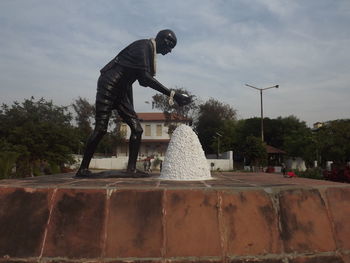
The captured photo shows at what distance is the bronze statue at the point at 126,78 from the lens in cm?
411

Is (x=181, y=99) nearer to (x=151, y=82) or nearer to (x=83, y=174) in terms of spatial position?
(x=151, y=82)

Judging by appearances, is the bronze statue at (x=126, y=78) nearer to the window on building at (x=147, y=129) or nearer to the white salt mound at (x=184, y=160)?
the white salt mound at (x=184, y=160)

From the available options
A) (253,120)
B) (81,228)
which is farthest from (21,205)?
(253,120)

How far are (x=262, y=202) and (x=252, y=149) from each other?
2245 centimetres

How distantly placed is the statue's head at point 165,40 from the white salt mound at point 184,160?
1.14 meters

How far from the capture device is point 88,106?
3797 cm

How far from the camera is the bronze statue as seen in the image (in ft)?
13.5

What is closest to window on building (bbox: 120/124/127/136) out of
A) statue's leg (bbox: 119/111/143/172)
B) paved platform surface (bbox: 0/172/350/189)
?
statue's leg (bbox: 119/111/143/172)

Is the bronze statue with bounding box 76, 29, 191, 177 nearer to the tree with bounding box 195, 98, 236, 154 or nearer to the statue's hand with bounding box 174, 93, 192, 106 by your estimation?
the statue's hand with bounding box 174, 93, 192, 106

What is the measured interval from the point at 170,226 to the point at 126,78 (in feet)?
7.88

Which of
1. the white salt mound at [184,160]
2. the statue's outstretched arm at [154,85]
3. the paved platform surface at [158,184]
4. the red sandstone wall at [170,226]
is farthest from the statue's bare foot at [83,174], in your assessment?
the red sandstone wall at [170,226]

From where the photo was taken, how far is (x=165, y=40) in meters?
4.31

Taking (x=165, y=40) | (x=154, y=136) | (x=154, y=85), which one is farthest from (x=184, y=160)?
(x=154, y=136)

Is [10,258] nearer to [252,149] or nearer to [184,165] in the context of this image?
[184,165]
